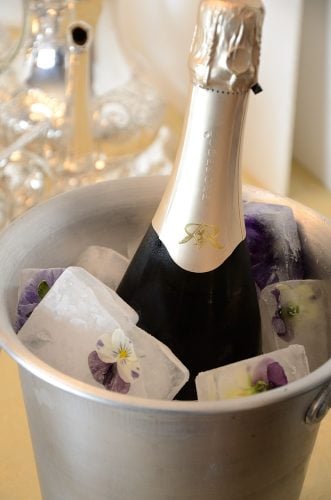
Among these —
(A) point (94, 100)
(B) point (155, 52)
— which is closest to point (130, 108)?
(A) point (94, 100)

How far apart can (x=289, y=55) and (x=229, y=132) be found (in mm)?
465

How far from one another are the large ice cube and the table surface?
191 mm

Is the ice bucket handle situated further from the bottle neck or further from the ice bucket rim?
the bottle neck

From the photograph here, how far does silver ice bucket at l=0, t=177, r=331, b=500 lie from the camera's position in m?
0.35

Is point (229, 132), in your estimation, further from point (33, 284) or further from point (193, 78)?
point (33, 284)

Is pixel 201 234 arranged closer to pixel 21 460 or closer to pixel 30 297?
pixel 30 297

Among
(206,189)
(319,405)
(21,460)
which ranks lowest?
(21,460)

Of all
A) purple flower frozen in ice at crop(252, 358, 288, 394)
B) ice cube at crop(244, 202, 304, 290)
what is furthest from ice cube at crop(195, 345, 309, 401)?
ice cube at crop(244, 202, 304, 290)

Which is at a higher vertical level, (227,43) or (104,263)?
(227,43)

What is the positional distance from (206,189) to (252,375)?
0.13 m

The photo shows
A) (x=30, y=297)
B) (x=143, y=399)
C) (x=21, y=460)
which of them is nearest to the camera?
(x=143, y=399)

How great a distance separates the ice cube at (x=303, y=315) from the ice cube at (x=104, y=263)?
4.6 inches

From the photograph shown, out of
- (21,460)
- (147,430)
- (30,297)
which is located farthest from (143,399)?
(21,460)

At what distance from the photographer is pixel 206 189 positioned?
0.46 meters
